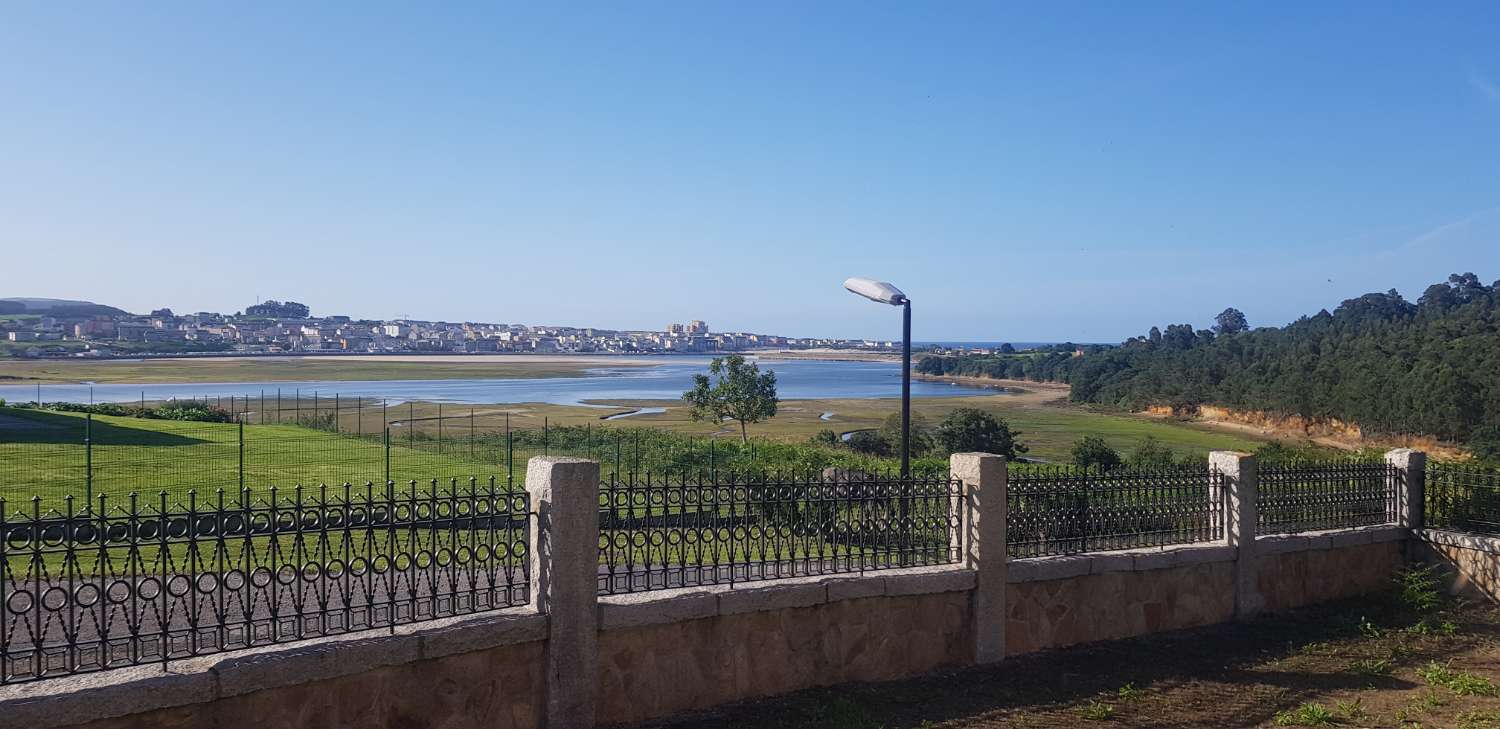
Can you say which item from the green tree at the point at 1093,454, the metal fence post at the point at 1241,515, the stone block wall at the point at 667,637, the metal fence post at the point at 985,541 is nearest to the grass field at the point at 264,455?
the metal fence post at the point at 985,541

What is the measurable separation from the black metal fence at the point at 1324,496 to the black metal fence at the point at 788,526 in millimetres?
4695

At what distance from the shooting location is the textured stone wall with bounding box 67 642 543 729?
232 inches

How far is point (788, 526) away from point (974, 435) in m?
30.1

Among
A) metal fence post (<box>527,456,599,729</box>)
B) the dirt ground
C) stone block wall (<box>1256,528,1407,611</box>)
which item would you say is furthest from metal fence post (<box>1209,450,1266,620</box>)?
metal fence post (<box>527,456,599,729</box>)

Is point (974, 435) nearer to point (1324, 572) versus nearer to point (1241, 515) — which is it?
point (1324, 572)

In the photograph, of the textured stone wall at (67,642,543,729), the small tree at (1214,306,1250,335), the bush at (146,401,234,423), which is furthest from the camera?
the small tree at (1214,306,1250,335)

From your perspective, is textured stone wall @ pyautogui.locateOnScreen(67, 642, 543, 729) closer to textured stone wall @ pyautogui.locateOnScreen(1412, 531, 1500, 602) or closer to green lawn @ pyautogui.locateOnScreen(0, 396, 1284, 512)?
green lawn @ pyautogui.locateOnScreen(0, 396, 1284, 512)

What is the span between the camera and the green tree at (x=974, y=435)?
124 feet

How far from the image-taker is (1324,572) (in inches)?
480

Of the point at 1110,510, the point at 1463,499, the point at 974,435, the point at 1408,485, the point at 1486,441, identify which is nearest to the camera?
the point at 1110,510

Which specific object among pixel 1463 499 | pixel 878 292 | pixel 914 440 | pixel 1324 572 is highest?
pixel 878 292

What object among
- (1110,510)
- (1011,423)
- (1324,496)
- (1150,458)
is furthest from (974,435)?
(1011,423)

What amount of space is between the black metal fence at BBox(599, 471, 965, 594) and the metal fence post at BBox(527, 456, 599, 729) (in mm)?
495

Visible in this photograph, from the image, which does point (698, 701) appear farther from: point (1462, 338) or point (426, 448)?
point (1462, 338)
